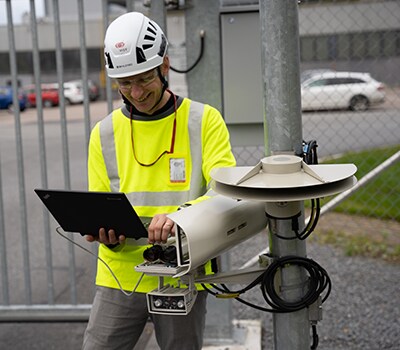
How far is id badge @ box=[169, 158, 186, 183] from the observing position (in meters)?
2.99

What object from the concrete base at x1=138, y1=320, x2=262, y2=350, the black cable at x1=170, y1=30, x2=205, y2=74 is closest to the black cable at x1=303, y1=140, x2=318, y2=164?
the black cable at x1=170, y1=30, x2=205, y2=74

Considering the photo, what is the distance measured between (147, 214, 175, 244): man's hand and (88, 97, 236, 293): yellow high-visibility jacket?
42cm

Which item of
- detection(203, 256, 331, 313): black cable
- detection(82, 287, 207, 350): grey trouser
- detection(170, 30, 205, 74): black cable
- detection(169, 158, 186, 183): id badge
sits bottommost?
detection(82, 287, 207, 350): grey trouser

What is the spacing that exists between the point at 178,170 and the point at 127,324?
739mm

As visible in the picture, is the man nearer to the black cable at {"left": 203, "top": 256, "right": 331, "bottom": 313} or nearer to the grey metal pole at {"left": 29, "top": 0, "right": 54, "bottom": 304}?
the black cable at {"left": 203, "top": 256, "right": 331, "bottom": 313}

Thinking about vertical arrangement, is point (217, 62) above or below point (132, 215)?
above

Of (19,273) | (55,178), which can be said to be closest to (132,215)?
(19,273)

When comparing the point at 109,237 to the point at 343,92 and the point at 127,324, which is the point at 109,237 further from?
the point at 343,92

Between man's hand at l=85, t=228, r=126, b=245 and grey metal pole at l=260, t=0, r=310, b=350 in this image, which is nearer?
grey metal pole at l=260, t=0, r=310, b=350

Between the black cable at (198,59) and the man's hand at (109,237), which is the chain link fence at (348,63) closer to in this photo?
the black cable at (198,59)

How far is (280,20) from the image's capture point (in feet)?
7.48

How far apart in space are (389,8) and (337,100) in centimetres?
132

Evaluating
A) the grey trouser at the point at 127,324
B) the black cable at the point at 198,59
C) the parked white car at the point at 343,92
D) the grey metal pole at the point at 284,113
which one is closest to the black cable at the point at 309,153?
the grey metal pole at the point at 284,113

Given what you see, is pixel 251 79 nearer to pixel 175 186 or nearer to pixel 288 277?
pixel 175 186
